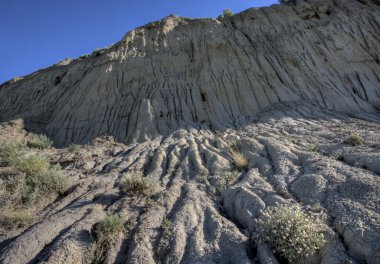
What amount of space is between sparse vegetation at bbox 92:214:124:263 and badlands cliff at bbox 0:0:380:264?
118 millimetres

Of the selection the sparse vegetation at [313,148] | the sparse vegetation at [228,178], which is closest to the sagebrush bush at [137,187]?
the sparse vegetation at [228,178]

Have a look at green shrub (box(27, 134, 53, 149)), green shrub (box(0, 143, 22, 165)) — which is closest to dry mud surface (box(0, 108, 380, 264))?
green shrub (box(0, 143, 22, 165))

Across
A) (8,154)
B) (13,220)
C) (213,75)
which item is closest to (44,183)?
(13,220)

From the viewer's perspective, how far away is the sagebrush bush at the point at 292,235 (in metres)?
5.26

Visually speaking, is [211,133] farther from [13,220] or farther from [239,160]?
[13,220]

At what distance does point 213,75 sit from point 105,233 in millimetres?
11684

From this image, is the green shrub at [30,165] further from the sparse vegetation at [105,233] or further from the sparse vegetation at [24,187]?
the sparse vegetation at [105,233]

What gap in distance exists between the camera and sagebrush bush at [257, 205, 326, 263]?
5.26 m

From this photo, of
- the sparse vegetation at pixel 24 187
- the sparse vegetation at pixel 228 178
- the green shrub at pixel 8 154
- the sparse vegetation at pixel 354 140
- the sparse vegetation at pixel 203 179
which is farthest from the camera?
the green shrub at pixel 8 154

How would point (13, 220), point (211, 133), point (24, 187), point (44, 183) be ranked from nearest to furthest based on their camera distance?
point (13, 220)
point (24, 187)
point (44, 183)
point (211, 133)

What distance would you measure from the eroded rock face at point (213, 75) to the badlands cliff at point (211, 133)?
0.08 meters

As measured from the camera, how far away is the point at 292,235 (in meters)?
5.41

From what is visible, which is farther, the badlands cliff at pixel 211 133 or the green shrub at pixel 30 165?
the green shrub at pixel 30 165

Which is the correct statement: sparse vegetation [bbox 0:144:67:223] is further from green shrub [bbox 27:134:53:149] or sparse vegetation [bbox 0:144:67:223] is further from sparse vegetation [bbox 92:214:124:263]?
green shrub [bbox 27:134:53:149]
